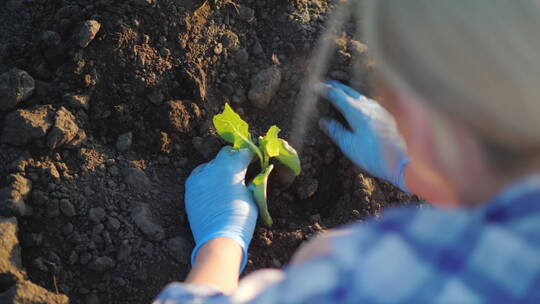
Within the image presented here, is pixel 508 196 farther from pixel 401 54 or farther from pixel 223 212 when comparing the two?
pixel 223 212

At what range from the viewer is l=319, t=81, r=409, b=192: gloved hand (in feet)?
6.58

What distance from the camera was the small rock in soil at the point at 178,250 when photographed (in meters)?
1.97

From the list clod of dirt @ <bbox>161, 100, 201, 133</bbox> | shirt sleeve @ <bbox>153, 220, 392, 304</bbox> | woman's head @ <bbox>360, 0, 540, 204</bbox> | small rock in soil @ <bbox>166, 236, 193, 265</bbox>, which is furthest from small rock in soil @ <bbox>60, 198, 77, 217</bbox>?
woman's head @ <bbox>360, 0, 540, 204</bbox>

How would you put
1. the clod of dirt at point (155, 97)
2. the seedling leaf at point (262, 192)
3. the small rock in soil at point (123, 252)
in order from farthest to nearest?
the clod of dirt at point (155, 97) < the seedling leaf at point (262, 192) < the small rock in soil at point (123, 252)

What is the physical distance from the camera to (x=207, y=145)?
221cm

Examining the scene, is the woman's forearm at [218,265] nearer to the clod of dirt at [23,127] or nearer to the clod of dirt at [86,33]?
the clod of dirt at [23,127]

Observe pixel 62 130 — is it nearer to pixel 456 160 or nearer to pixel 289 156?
pixel 289 156

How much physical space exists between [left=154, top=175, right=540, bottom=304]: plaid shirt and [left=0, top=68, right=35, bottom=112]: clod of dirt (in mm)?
1509

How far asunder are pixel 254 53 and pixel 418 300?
172 centimetres

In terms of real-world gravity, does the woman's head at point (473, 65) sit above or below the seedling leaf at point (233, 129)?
above

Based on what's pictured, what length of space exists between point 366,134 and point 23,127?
123cm

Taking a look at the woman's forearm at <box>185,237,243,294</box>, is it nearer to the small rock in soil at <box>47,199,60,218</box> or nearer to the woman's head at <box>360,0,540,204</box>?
the small rock in soil at <box>47,199,60,218</box>

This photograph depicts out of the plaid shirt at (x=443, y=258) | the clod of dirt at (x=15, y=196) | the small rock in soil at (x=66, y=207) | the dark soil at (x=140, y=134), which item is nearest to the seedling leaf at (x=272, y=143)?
the dark soil at (x=140, y=134)

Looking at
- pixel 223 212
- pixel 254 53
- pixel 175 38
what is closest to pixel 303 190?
pixel 223 212
